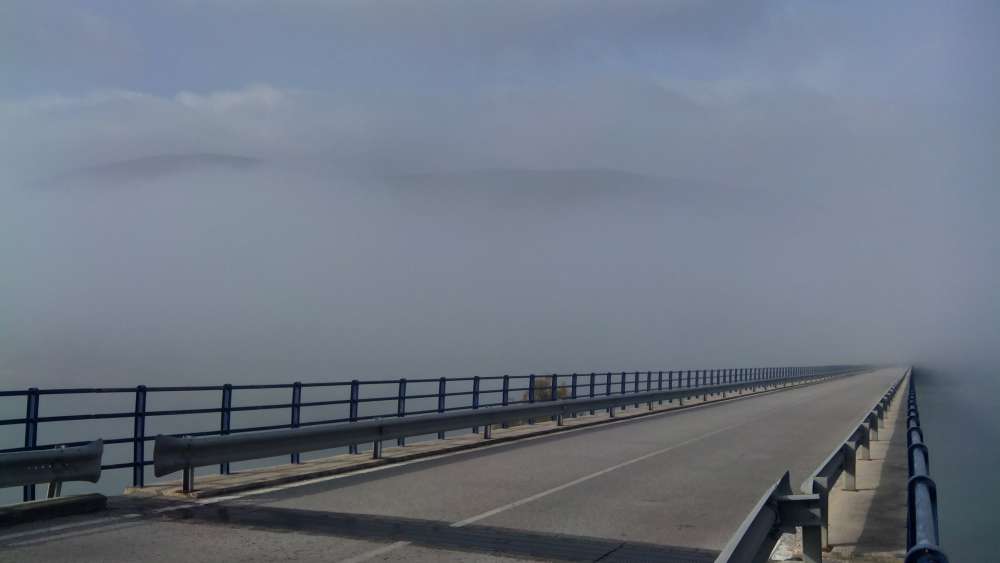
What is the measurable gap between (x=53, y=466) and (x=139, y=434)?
2649 mm

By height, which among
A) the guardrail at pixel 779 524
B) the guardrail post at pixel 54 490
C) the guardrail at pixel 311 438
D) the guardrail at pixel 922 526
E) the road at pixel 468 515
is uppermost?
the guardrail at pixel 922 526

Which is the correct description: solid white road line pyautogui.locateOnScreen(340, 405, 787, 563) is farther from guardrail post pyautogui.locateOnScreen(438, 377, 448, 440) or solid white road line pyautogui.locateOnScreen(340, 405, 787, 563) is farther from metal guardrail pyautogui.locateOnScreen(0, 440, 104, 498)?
guardrail post pyautogui.locateOnScreen(438, 377, 448, 440)

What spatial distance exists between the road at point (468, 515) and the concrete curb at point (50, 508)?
0.24 m

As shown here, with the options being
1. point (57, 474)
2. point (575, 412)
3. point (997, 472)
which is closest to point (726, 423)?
point (575, 412)

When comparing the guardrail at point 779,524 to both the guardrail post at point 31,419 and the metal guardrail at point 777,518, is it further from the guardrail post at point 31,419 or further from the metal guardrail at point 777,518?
the guardrail post at point 31,419

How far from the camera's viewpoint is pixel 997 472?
177 ft

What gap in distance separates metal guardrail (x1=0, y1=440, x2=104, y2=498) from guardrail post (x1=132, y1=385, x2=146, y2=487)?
171 centimetres

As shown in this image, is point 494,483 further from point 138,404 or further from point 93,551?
point 93,551

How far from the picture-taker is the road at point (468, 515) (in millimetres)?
9828

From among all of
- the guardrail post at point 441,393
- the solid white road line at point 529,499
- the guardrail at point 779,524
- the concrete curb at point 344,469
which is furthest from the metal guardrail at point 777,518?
the guardrail post at point 441,393

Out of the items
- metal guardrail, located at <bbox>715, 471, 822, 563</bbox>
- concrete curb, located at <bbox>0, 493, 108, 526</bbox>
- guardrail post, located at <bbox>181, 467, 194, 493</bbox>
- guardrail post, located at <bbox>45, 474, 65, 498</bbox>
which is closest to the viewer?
metal guardrail, located at <bbox>715, 471, 822, 563</bbox>

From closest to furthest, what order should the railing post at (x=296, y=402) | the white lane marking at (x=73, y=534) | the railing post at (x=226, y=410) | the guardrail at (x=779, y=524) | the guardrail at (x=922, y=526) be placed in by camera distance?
the guardrail at (x=922, y=526), the guardrail at (x=779, y=524), the white lane marking at (x=73, y=534), the railing post at (x=226, y=410), the railing post at (x=296, y=402)

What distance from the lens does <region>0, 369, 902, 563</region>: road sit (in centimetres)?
983

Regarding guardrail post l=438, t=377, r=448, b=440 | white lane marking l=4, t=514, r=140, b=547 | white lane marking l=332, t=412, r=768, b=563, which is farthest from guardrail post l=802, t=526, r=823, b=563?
guardrail post l=438, t=377, r=448, b=440
